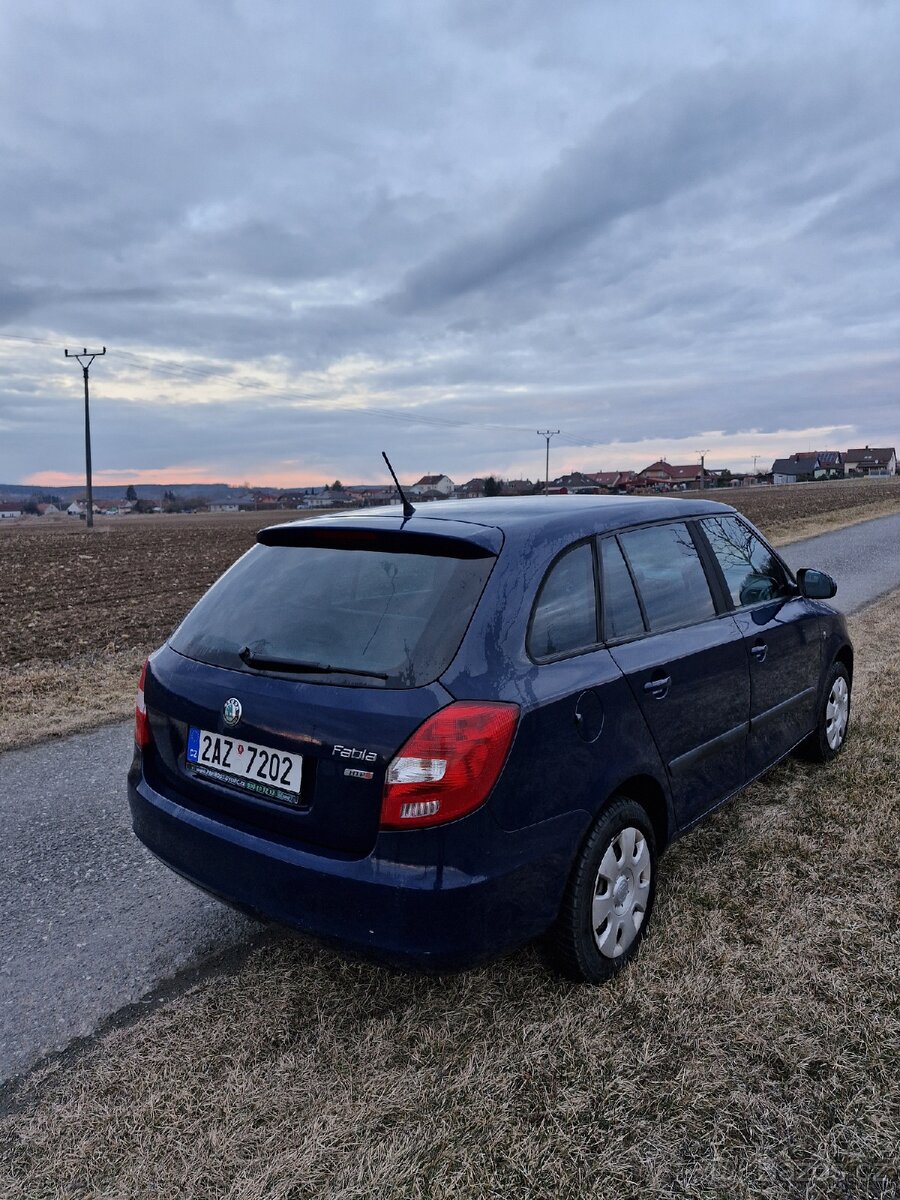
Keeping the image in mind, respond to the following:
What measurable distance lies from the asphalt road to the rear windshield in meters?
1.14

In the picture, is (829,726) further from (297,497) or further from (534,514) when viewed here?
(297,497)

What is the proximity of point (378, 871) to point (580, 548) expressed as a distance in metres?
1.27

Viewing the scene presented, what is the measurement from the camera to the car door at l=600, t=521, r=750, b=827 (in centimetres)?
284

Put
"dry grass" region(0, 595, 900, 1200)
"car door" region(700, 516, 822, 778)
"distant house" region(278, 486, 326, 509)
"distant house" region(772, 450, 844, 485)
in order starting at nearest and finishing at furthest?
"dry grass" region(0, 595, 900, 1200) → "car door" region(700, 516, 822, 778) → "distant house" region(278, 486, 326, 509) → "distant house" region(772, 450, 844, 485)

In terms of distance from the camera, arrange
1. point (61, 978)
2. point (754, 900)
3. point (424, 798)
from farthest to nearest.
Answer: point (754, 900)
point (61, 978)
point (424, 798)

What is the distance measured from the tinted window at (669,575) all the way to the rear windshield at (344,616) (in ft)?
2.77

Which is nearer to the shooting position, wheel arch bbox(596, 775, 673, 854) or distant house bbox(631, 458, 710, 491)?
wheel arch bbox(596, 775, 673, 854)

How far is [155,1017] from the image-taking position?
8.38 ft

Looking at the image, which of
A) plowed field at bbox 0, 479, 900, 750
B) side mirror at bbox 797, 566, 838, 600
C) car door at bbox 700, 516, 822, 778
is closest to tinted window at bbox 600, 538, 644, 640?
car door at bbox 700, 516, 822, 778

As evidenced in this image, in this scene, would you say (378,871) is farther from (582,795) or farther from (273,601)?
(273,601)

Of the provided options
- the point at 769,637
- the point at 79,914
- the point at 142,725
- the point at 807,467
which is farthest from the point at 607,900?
the point at 807,467

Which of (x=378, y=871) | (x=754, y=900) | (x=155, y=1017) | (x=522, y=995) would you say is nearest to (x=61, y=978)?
(x=155, y=1017)

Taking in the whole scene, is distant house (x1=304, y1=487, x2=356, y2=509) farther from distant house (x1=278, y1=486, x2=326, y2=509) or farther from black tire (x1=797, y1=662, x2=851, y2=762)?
black tire (x1=797, y1=662, x2=851, y2=762)

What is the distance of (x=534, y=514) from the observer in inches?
110
